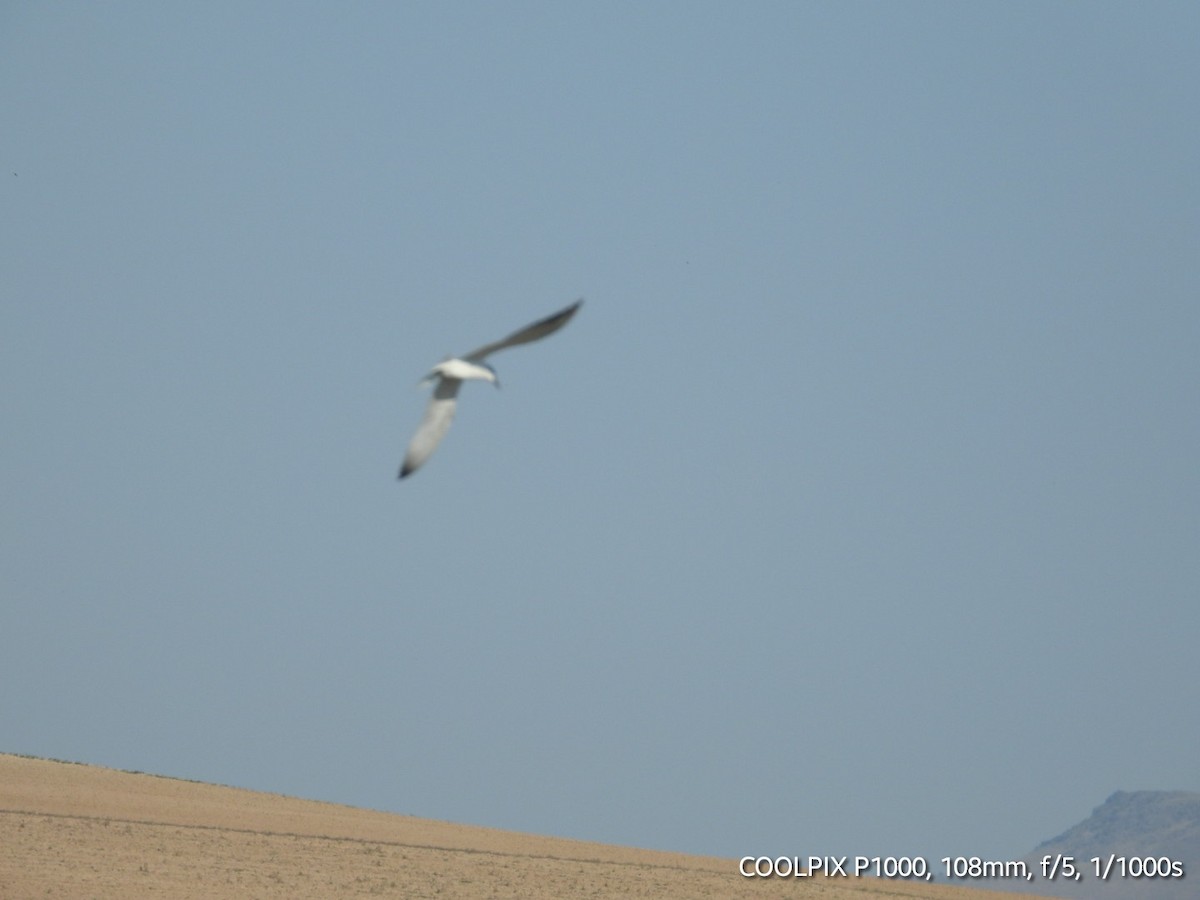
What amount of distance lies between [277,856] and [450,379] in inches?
901

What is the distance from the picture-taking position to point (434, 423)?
A: 16719 mm

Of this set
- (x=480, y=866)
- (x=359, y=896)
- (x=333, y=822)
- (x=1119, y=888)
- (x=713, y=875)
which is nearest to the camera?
(x=359, y=896)

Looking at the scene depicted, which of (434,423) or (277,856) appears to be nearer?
(434,423)

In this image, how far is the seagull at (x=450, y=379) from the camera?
15.5 metres

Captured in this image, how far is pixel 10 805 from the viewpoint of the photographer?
129 feet

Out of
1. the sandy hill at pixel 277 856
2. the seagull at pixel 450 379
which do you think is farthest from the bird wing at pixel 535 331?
the sandy hill at pixel 277 856

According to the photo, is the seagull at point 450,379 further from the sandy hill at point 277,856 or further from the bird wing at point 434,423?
the sandy hill at point 277,856

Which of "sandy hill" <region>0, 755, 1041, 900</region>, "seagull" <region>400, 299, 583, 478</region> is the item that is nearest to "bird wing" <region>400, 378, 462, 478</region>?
"seagull" <region>400, 299, 583, 478</region>

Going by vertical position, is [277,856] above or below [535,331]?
below

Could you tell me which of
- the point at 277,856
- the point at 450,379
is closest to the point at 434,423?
the point at 450,379

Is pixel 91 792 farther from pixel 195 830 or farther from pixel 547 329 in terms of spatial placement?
pixel 547 329

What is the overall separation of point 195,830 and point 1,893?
A: 10.00 m

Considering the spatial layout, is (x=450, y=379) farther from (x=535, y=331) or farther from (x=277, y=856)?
(x=277, y=856)

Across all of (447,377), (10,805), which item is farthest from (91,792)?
(447,377)
